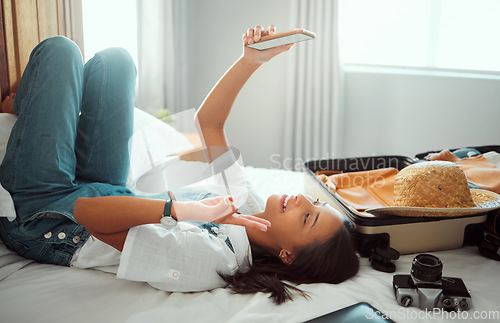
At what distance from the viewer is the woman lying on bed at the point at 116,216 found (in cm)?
91

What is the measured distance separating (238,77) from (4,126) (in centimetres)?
75

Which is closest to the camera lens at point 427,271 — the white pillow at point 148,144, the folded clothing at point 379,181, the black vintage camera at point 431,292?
the black vintage camera at point 431,292

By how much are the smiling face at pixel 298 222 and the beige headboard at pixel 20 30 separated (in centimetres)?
106

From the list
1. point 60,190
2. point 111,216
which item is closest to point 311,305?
point 111,216

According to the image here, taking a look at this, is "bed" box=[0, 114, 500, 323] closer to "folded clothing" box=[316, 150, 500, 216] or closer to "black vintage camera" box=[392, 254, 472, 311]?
"black vintage camera" box=[392, 254, 472, 311]

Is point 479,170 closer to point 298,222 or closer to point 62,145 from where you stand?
point 298,222

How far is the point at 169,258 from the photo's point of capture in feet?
3.06

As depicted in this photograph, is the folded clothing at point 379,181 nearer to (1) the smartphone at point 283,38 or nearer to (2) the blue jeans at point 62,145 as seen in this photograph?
(1) the smartphone at point 283,38

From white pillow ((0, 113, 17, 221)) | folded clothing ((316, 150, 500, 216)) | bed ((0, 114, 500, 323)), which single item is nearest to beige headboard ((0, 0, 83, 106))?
white pillow ((0, 113, 17, 221))

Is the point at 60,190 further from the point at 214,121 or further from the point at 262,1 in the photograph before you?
the point at 262,1

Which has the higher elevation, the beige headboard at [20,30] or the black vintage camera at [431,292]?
the beige headboard at [20,30]

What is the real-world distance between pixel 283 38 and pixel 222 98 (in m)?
0.30

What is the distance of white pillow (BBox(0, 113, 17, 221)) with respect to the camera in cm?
100

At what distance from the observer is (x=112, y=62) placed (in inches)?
50.7
